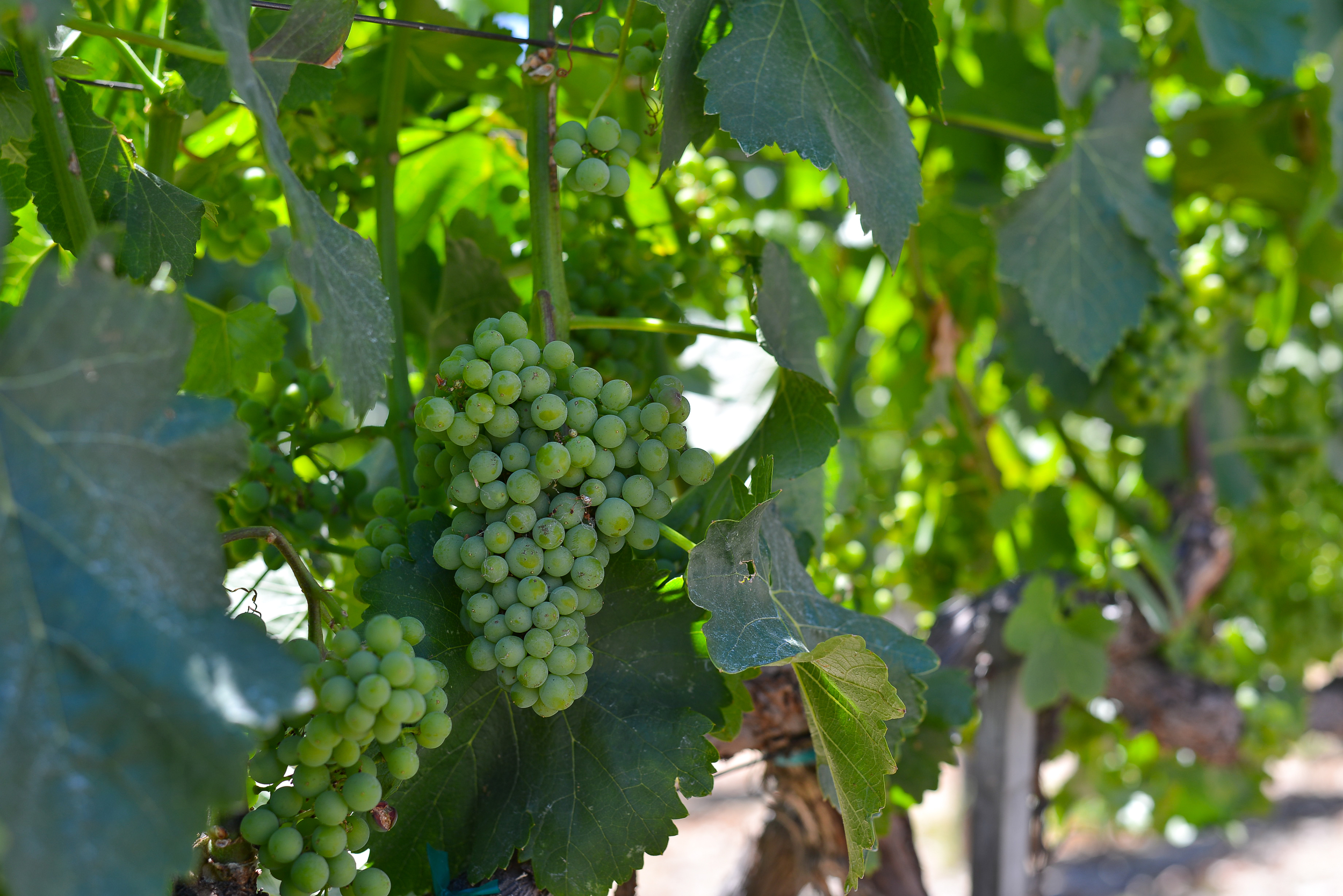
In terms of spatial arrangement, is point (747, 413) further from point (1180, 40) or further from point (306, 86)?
point (1180, 40)

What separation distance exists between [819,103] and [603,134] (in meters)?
0.23

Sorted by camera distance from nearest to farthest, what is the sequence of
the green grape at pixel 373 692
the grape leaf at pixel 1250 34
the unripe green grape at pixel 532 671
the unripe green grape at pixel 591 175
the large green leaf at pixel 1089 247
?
the green grape at pixel 373 692, the unripe green grape at pixel 532 671, the unripe green grape at pixel 591 175, the large green leaf at pixel 1089 247, the grape leaf at pixel 1250 34

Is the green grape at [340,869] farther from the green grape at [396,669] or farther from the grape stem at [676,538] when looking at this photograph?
the grape stem at [676,538]

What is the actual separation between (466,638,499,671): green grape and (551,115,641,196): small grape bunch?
1.32ft

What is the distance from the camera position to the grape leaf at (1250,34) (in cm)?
170

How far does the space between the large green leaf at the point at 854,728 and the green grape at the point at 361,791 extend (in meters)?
0.35

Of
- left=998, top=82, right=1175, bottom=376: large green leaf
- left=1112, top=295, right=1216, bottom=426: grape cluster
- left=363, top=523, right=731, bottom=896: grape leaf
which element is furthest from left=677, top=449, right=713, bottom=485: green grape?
left=1112, top=295, right=1216, bottom=426: grape cluster

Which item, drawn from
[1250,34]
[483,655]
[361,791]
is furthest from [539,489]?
[1250,34]

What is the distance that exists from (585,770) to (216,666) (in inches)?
16.1

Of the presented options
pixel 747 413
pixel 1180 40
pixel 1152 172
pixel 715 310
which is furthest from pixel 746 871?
pixel 1180 40

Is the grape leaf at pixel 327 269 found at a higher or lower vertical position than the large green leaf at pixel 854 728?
higher

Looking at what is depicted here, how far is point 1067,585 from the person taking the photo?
1946mm

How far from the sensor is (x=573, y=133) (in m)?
0.86

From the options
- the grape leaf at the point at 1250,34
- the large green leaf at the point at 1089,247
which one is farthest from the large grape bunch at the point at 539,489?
the grape leaf at the point at 1250,34
